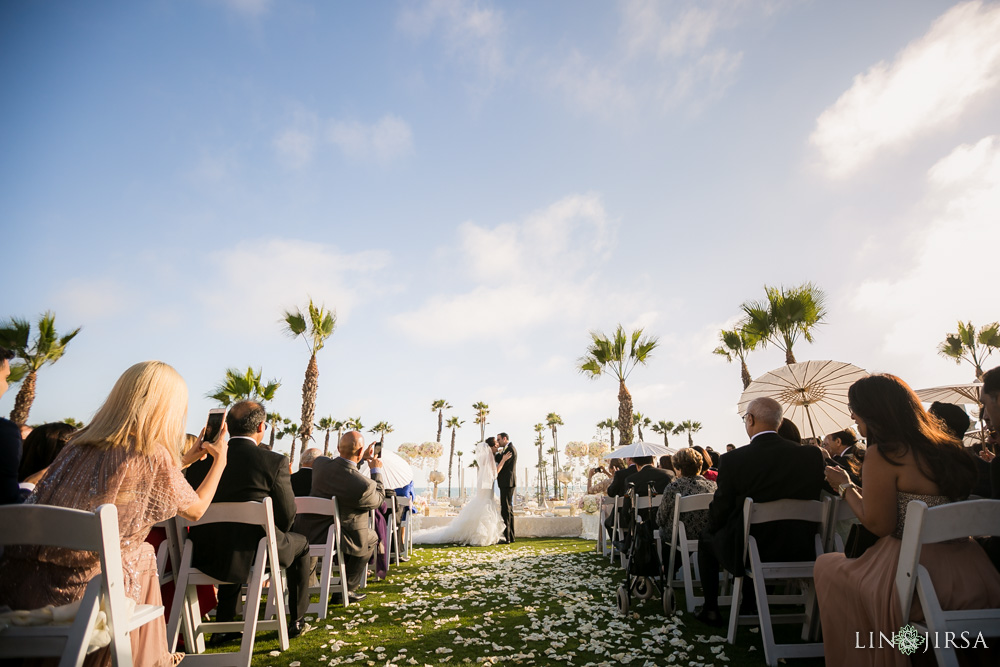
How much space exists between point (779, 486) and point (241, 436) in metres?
4.70

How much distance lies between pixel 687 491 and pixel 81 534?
5.42 m

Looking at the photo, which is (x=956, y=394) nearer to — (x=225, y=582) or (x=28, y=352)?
(x=225, y=582)

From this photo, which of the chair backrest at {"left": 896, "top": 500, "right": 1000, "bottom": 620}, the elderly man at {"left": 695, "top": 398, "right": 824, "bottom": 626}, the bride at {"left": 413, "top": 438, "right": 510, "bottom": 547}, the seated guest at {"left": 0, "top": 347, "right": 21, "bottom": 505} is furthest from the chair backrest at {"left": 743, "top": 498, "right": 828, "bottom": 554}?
the bride at {"left": 413, "top": 438, "right": 510, "bottom": 547}

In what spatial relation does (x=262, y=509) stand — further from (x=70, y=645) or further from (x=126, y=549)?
(x=70, y=645)

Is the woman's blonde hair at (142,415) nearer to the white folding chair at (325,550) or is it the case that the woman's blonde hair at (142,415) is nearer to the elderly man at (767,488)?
the white folding chair at (325,550)

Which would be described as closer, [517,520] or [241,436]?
[241,436]

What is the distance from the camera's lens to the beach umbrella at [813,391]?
286 inches

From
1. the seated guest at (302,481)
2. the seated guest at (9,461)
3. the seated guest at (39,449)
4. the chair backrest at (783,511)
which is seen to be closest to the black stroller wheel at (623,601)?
the chair backrest at (783,511)

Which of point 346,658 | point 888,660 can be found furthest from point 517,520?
point 888,660

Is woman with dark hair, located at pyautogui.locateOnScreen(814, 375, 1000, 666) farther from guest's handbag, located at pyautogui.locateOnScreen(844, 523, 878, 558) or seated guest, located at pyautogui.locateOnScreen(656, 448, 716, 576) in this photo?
seated guest, located at pyautogui.locateOnScreen(656, 448, 716, 576)

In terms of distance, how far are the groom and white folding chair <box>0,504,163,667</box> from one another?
10966mm

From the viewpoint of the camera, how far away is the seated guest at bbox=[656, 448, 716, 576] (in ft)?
18.3

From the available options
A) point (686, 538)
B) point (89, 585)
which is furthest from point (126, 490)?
point (686, 538)

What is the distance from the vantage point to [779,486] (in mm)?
4207
